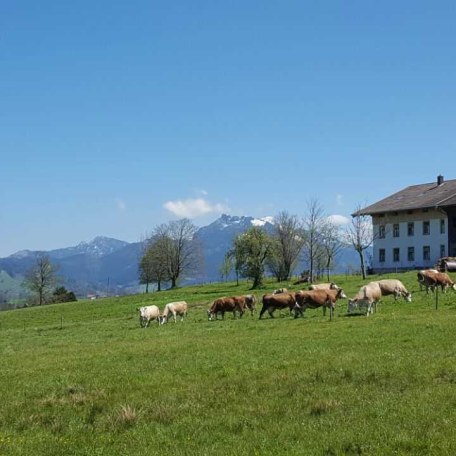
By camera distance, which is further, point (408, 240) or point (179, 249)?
point (179, 249)

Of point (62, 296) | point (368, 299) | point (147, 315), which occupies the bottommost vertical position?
point (62, 296)

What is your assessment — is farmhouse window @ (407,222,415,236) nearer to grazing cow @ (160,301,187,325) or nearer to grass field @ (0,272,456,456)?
grazing cow @ (160,301,187,325)

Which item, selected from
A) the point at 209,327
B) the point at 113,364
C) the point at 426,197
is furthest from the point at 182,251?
the point at 113,364

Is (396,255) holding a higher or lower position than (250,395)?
higher

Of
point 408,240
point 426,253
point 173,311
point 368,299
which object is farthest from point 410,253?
point 368,299

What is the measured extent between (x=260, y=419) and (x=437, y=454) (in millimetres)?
3904

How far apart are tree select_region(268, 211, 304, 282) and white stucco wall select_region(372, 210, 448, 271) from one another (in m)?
13.4

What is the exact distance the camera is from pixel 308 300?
3347cm

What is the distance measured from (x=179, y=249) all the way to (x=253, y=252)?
51.6 meters

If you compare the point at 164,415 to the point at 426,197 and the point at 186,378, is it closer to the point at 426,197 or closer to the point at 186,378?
the point at 186,378

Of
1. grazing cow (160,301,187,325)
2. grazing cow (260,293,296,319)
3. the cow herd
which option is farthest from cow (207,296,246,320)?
grazing cow (260,293,296,319)

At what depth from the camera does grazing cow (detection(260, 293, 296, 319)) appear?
35.4 m

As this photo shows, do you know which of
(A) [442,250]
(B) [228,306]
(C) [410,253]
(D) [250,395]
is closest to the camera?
(D) [250,395]

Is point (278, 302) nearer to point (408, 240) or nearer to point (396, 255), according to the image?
point (408, 240)
